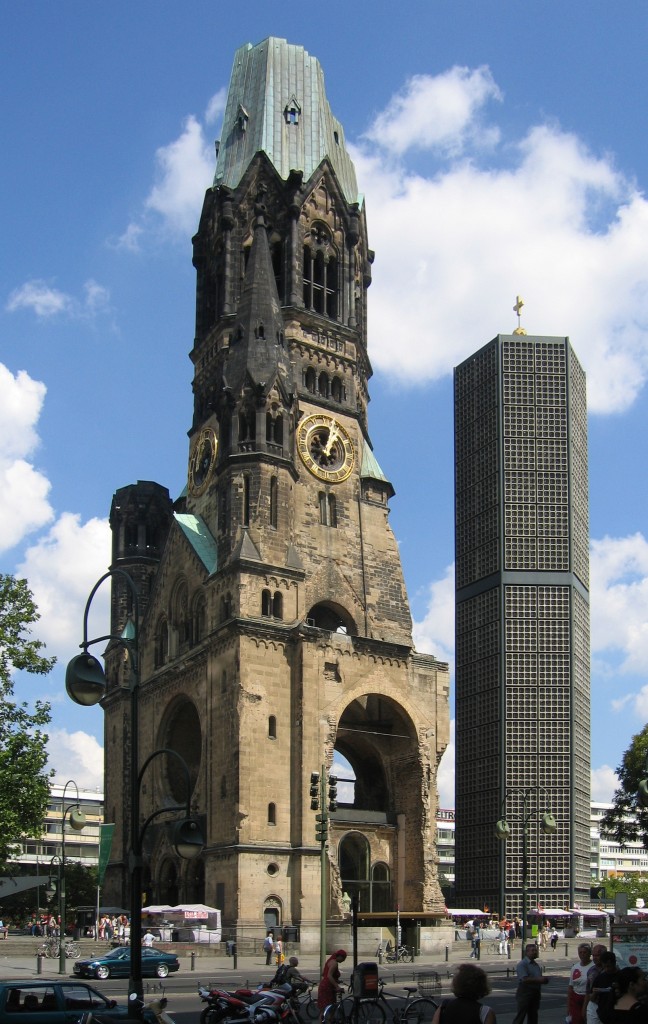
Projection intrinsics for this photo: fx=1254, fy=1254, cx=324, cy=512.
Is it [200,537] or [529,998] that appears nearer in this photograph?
[529,998]

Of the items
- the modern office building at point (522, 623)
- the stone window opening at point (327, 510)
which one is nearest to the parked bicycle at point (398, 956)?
the stone window opening at point (327, 510)

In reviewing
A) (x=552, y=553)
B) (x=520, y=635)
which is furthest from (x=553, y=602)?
(x=552, y=553)

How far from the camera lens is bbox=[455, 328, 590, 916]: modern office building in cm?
8188

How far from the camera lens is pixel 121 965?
4219 cm

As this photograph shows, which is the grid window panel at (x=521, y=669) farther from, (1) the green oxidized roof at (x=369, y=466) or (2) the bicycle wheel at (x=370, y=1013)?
(2) the bicycle wheel at (x=370, y=1013)

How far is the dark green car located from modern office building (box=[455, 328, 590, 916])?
40948mm

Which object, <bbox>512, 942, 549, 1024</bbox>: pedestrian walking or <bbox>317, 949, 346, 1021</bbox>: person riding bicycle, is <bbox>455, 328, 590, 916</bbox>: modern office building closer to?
<bbox>317, 949, 346, 1021</bbox>: person riding bicycle

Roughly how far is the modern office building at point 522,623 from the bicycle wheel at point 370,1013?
58.7 m

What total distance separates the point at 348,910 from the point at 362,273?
129 ft

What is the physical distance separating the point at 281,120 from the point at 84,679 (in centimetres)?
6551

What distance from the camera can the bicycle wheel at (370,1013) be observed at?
22.6 metres

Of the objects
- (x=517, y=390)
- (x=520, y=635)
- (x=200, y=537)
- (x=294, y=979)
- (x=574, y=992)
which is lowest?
(x=294, y=979)

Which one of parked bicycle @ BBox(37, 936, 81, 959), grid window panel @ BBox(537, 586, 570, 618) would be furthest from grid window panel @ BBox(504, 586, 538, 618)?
A: parked bicycle @ BBox(37, 936, 81, 959)

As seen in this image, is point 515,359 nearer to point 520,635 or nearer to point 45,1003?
point 520,635
